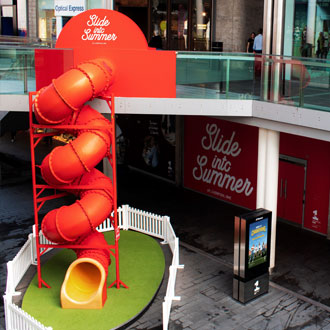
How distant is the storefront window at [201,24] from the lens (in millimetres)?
21344

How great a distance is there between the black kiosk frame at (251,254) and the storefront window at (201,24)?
10368 mm

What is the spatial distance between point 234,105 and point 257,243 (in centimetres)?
325

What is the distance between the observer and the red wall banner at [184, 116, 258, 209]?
18375 mm

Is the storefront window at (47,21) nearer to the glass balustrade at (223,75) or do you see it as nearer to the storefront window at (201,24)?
the storefront window at (201,24)

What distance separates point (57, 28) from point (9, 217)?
8736 millimetres

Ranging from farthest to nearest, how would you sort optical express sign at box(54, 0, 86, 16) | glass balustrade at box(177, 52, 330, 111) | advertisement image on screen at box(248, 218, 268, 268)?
optical express sign at box(54, 0, 86, 16)
glass balustrade at box(177, 52, 330, 111)
advertisement image on screen at box(248, 218, 268, 268)

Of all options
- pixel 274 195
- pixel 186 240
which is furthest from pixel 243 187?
pixel 274 195

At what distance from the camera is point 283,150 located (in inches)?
686

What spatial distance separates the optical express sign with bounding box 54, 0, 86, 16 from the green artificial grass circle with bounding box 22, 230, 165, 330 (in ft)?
32.6

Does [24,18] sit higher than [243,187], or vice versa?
[24,18]

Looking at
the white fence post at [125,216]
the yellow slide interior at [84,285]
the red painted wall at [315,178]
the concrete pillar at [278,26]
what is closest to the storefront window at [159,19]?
the concrete pillar at [278,26]

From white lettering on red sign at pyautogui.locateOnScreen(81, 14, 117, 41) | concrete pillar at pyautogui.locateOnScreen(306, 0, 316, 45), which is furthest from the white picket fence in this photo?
concrete pillar at pyautogui.locateOnScreen(306, 0, 316, 45)

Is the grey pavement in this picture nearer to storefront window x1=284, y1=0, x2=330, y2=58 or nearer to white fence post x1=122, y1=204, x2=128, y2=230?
white fence post x1=122, y1=204, x2=128, y2=230

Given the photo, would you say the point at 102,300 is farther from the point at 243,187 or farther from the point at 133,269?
the point at 243,187
